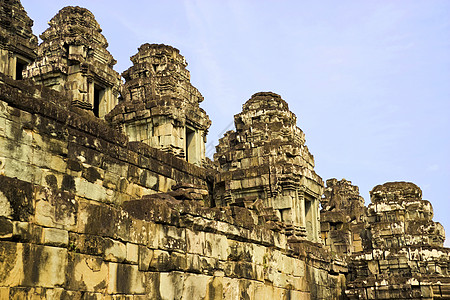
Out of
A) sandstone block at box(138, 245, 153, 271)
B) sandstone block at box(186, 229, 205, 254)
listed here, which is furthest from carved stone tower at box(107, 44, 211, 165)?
sandstone block at box(138, 245, 153, 271)

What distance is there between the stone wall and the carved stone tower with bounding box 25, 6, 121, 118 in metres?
10.9

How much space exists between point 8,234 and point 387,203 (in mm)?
16196

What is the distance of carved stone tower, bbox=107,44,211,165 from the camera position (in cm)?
1822

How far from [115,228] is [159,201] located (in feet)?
4.60

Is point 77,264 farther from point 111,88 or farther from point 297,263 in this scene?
point 111,88

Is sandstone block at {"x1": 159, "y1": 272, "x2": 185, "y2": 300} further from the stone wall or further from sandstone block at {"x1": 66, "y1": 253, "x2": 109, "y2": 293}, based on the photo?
sandstone block at {"x1": 66, "y1": 253, "x2": 109, "y2": 293}

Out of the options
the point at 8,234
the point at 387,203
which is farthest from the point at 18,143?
the point at 387,203

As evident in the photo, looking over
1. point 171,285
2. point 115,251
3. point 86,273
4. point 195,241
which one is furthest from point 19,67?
point 86,273

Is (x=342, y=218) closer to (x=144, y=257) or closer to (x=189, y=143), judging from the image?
(x=189, y=143)

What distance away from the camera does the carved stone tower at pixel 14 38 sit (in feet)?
60.4

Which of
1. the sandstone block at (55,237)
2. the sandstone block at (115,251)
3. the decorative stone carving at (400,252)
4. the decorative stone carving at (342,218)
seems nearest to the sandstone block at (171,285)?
the sandstone block at (115,251)

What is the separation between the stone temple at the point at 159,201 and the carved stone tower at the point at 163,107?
0.19 feet

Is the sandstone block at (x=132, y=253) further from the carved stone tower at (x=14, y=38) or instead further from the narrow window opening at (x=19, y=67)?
the narrow window opening at (x=19, y=67)

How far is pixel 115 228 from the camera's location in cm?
730
